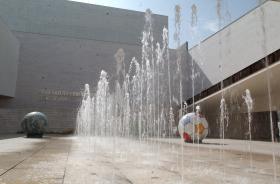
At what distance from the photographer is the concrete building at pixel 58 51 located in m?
31.7

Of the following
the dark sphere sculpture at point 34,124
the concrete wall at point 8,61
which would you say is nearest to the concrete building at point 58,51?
the concrete wall at point 8,61

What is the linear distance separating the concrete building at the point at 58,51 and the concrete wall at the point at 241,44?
10.1 metres

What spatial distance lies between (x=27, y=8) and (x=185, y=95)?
23356 mm

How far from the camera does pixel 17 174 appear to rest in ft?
14.2

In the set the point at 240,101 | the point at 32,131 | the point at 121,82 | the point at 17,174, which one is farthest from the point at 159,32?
the point at 17,174

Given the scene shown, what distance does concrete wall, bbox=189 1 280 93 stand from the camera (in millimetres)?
22906

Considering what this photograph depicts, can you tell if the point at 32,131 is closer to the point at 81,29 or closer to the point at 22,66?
the point at 22,66

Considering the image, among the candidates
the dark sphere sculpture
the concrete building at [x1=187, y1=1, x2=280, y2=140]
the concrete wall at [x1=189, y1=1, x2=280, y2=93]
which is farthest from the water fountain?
the dark sphere sculpture

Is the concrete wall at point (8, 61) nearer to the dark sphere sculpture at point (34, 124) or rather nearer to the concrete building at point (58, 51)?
the concrete building at point (58, 51)

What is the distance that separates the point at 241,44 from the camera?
88.7ft

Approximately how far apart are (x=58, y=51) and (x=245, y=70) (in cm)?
2528

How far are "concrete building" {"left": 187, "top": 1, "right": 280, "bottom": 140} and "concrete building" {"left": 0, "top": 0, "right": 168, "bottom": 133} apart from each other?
11.7 meters

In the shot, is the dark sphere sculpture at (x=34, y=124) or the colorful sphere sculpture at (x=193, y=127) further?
the dark sphere sculpture at (x=34, y=124)

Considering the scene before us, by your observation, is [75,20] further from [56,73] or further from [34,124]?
[34,124]
